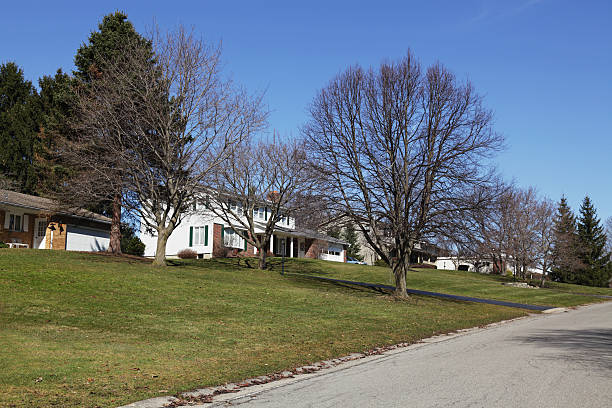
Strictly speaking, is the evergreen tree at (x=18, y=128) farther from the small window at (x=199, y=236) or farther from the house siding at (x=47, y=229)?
the small window at (x=199, y=236)

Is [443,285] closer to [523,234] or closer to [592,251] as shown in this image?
[523,234]

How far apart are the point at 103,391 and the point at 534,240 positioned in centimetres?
4667

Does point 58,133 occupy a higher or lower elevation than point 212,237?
higher

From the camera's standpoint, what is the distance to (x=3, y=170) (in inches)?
1897

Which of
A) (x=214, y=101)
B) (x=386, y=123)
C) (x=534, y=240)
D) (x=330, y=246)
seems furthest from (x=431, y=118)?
(x=330, y=246)

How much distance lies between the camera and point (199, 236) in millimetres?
46688

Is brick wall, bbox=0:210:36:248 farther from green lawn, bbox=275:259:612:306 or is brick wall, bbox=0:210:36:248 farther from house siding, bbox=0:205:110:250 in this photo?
green lawn, bbox=275:259:612:306

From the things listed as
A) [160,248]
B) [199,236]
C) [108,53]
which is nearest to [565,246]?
[199,236]

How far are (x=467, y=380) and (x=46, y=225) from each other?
36.5 metres

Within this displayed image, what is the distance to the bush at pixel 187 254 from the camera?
45.1 m

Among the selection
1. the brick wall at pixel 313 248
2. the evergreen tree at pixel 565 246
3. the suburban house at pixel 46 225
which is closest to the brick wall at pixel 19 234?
the suburban house at pixel 46 225

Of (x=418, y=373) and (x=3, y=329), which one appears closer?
(x=418, y=373)

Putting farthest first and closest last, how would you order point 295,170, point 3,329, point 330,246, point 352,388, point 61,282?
point 330,246
point 295,170
point 61,282
point 3,329
point 352,388

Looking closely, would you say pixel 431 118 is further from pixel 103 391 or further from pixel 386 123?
pixel 103 391
